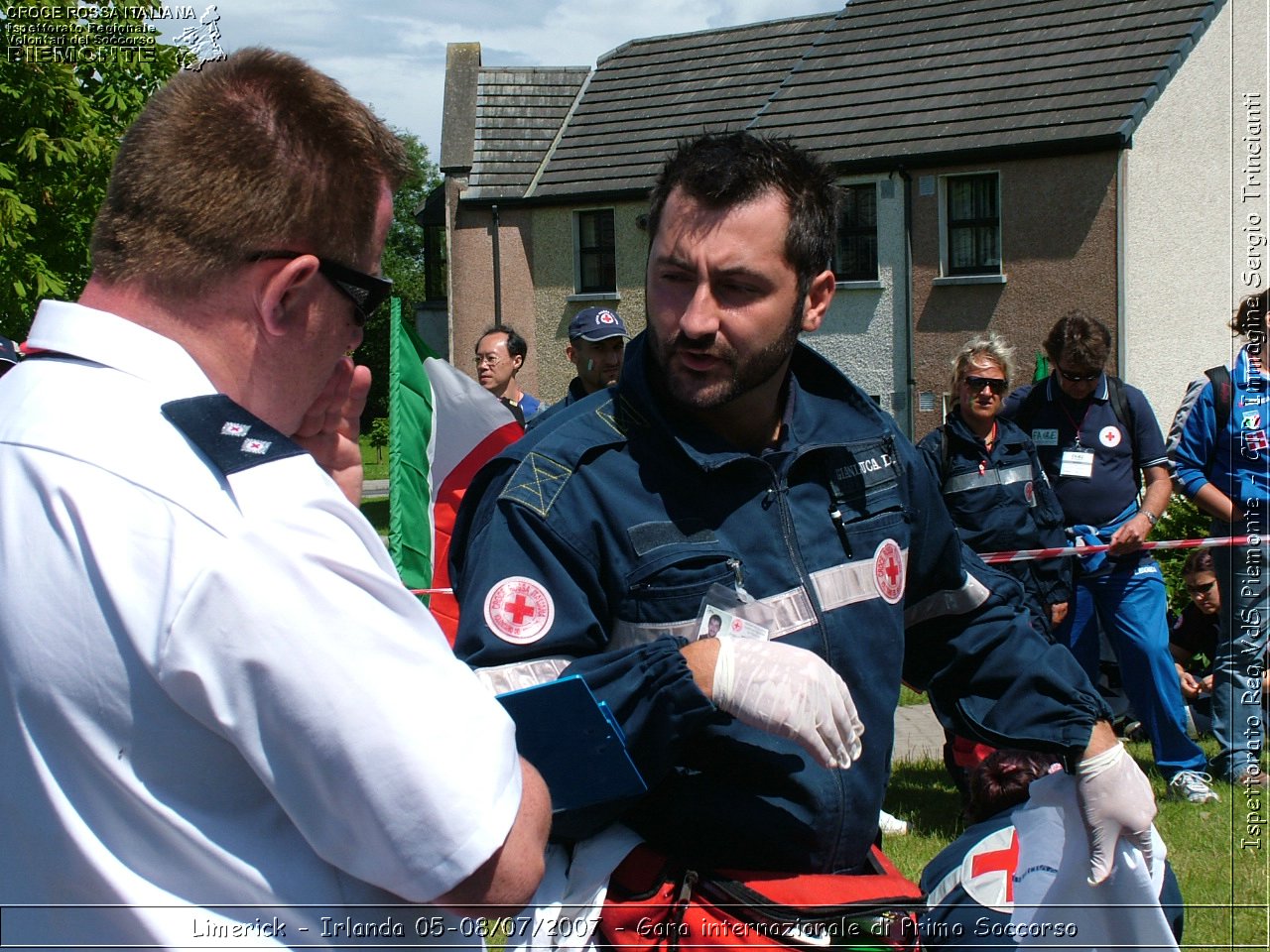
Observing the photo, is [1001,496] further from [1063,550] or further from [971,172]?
[971,172]

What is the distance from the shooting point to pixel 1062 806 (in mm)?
2914

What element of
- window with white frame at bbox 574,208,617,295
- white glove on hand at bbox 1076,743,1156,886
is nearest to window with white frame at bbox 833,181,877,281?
window with white frame at bbox 574,208,617,295

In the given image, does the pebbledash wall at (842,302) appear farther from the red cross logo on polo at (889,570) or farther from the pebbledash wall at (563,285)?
the red cross logo on polo at (889,570)

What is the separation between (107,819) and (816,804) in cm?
129

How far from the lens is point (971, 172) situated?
21641 millimetres

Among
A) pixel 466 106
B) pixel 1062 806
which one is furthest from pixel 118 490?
pixel 466 106

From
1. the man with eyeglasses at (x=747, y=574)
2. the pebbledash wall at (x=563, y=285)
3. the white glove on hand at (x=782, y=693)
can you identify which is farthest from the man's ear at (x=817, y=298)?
the pebbledash wall at (x=563, y=285)

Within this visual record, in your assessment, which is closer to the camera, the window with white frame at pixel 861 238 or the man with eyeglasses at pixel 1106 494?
the man with eyeglasses at pixel 1106 494

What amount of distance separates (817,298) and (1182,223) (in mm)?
20462

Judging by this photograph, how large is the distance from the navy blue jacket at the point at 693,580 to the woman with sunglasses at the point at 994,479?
4.06m

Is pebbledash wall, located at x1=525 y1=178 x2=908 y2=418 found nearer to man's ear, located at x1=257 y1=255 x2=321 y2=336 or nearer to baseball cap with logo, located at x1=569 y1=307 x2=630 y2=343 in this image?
baseball cap with logo, located at x1=569 y1=307 x2=630 y2=343

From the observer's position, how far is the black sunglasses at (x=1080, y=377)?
22.3ft

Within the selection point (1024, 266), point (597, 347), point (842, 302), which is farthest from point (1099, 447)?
point (842, 302)

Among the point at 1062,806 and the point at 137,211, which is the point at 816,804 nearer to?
the point at 1062,806
